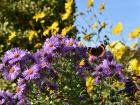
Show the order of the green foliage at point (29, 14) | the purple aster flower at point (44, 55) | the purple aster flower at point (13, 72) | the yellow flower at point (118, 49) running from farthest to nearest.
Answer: the green foliage at point (29, 14)
the yellow flower at point (118, 49)
the purple aster flower at point (44, 55)
the purple aster flower at point (13, 72)

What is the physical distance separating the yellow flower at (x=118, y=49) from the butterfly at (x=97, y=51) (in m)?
0.80

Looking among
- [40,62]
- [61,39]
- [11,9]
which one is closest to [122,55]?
[61,39]

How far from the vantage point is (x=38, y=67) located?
4.99 meters

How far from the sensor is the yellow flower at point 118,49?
6.51 metres

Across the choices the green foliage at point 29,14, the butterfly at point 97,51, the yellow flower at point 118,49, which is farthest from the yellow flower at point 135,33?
the green foliage at point 29,14

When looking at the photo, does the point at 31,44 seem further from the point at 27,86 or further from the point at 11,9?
the point at 27,86

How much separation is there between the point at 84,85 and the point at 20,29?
237 inches

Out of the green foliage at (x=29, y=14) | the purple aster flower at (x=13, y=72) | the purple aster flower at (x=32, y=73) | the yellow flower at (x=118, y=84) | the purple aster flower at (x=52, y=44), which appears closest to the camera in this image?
the purple aster flower at (x=32, y=73)

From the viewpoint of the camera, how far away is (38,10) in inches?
451

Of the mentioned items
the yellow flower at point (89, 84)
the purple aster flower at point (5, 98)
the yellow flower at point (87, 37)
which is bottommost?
the purple aster flower at point (5, 98)

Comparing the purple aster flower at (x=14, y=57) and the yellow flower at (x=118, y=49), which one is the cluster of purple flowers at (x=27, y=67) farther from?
→ the yellow flower at (x=118, y=49)

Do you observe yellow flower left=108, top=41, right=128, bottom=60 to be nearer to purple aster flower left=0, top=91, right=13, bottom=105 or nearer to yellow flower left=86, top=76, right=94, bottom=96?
yellow flower left=86, top=76, right=94, bottom=96

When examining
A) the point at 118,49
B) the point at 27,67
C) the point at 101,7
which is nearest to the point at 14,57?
the point at 27,67

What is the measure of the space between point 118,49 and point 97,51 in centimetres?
103
